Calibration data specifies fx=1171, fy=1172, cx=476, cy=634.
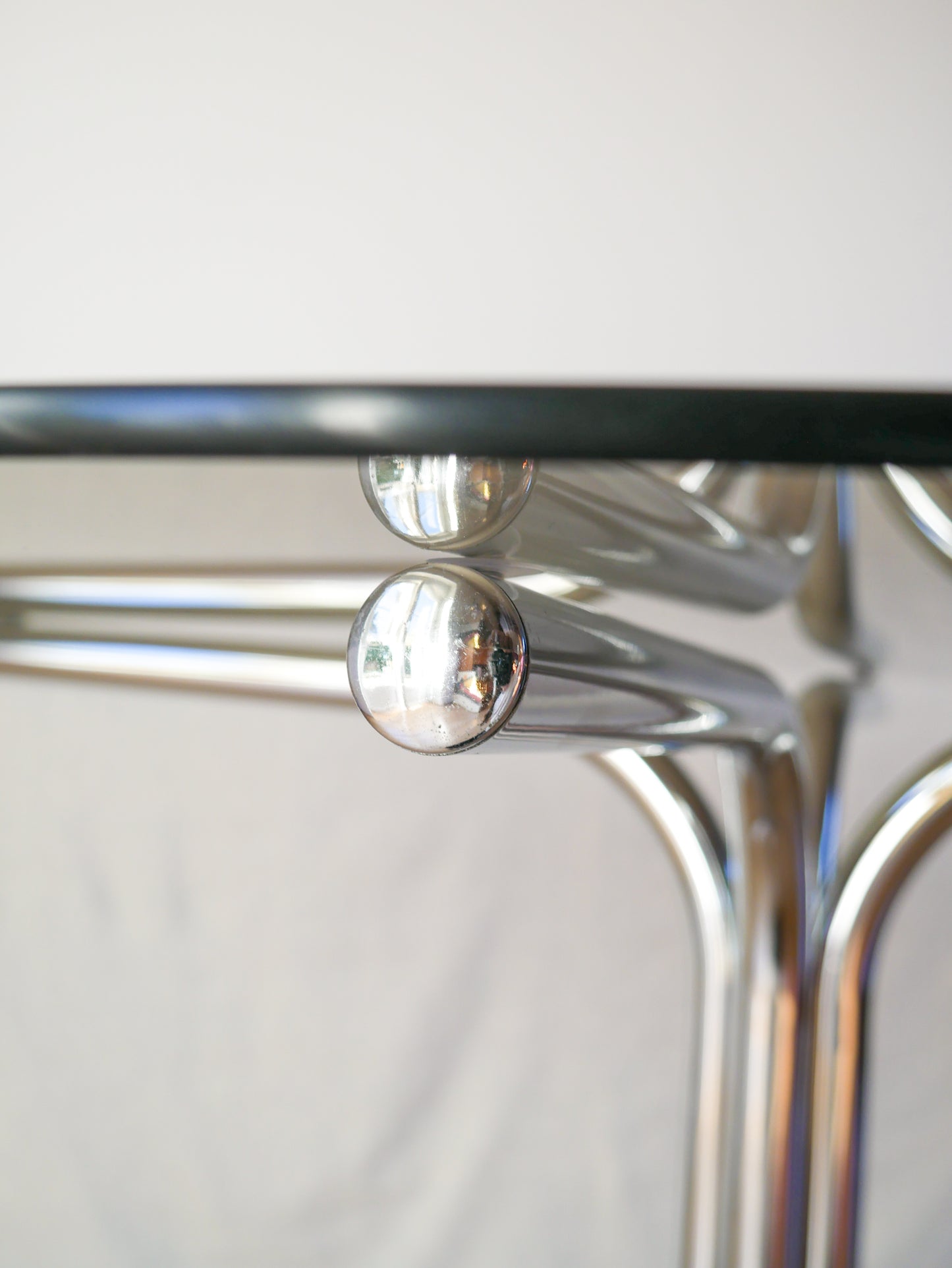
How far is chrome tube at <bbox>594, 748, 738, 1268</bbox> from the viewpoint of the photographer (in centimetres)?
16

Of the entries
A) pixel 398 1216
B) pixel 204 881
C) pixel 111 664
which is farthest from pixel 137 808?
pixel 111 664

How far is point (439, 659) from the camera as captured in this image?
0.06 metres

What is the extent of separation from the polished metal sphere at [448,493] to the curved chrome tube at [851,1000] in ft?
0.37

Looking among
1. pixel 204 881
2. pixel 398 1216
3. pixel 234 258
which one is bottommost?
pixel 398 1216

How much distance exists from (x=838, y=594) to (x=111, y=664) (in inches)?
6.4

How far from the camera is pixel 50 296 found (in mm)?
533

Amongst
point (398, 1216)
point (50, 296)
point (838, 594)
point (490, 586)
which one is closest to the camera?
point (490, 586)

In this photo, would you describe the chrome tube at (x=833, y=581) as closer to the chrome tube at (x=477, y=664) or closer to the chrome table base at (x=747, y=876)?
the chrome table base at (x=747, y=876)

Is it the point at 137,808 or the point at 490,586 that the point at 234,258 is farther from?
the point at 490,586

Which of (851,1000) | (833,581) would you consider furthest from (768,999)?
(833,581)

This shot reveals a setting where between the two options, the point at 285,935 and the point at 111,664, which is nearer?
the point at 111,664

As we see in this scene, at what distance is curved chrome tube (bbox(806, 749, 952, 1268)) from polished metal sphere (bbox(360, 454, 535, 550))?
0.11 m

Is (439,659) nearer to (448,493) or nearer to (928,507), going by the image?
(448,493)

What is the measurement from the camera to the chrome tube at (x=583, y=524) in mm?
64
